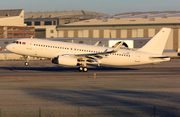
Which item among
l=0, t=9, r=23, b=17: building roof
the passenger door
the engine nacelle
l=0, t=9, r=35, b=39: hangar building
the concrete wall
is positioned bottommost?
the engine nacelle

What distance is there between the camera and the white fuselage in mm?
42906

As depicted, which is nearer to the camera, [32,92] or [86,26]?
[32,92]

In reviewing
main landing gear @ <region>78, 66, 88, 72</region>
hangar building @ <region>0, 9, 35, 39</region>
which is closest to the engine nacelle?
main landing gear @ <region>78, 66, 88, 72</region>

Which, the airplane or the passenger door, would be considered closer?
the airplane

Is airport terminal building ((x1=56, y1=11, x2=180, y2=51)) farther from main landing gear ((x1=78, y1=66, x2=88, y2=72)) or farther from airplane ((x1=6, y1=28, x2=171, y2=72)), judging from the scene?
main landing gear ((x1=78, y1=66, x2=88, y2=72))

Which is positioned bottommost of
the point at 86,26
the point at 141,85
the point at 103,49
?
the point at 141,85

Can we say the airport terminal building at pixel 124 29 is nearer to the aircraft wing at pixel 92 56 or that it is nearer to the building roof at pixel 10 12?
the building roof at pixel 10 12

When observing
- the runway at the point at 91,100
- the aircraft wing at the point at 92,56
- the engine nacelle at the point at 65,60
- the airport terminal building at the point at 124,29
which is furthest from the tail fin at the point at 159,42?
the airport terminal building at the point at 124,29

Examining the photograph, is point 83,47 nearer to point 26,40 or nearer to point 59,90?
point 26,40

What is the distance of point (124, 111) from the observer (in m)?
15.5

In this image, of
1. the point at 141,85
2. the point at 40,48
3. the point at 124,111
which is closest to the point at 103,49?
the point at 40,48

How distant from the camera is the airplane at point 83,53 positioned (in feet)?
139

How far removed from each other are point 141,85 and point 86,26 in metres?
83.1

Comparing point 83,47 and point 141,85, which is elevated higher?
point 83,47
